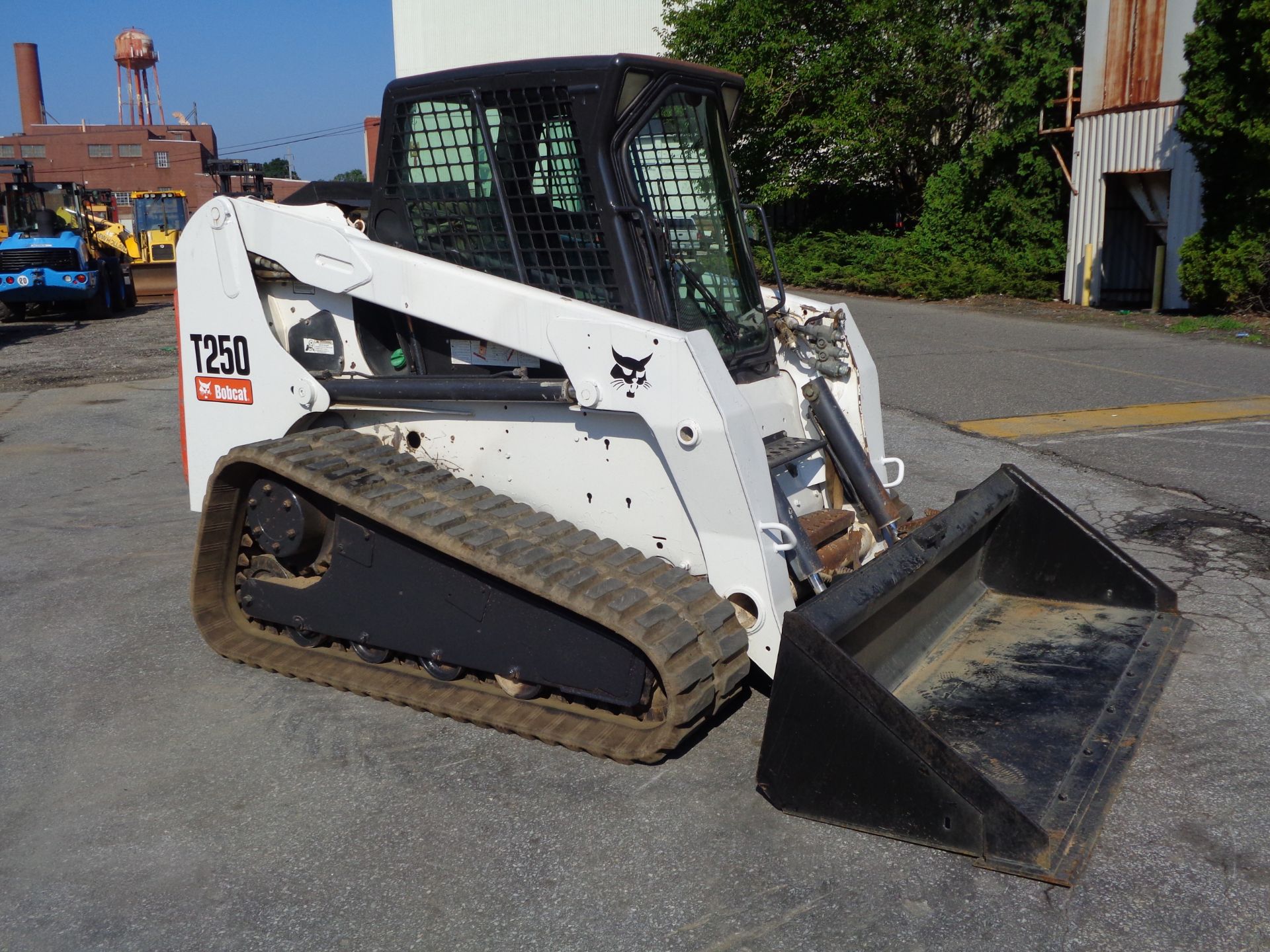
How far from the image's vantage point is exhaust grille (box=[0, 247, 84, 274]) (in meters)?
20.0

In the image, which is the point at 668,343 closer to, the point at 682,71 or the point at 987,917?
the point at 682,71

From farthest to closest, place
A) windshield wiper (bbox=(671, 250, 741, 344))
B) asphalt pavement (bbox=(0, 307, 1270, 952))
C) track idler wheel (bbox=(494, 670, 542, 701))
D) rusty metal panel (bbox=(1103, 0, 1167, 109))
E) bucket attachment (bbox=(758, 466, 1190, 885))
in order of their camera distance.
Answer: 1. rusty metal panel (bbox=(1103, 0, 1167, 109))
2. windshield wiper (bbox=(671, 250, 741, 344))
3. track idler wheel (bbox=(494, 670, 542, 701))
4. bucket attachment (bbox=(758, 466, 1190, 885))
5. asphalt pavement (bbox=(0, 307, 1270, 952))

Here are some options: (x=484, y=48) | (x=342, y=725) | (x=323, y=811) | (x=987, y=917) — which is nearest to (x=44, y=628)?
(x=342, y=725)

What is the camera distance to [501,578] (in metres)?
3.84

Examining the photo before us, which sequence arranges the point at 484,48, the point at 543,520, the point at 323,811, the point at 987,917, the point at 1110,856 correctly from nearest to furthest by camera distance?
1. the point at 987,917
2. the point at 1110,856
3. the point at 323,811
4. the point at 543,520
5. the point at 484,48

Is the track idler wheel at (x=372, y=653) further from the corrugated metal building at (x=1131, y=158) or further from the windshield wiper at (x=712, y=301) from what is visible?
the corrugated metal building at (x=1131, y=158)

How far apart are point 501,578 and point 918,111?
22.6 metres

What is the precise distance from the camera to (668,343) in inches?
147

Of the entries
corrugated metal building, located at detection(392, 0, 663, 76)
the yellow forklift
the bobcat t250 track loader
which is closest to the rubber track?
the bobcat t250 track loader

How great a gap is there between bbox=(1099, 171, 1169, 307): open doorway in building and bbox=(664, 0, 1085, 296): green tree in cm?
90

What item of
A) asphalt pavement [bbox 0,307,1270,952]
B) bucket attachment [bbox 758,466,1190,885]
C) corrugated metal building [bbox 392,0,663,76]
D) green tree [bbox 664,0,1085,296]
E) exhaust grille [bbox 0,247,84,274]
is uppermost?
corrugated metal building [bbox 392,0,663,76]

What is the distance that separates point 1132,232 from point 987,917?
18805mm

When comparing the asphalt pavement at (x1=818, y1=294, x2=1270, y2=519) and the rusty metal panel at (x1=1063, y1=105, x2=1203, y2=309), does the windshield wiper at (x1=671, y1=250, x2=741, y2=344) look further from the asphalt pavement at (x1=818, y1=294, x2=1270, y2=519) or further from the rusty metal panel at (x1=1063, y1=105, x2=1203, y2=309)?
the rusty metal panel at (x1=1063, y1=105, x2=1203, y2=309)

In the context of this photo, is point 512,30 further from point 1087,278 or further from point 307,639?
point 307,639
